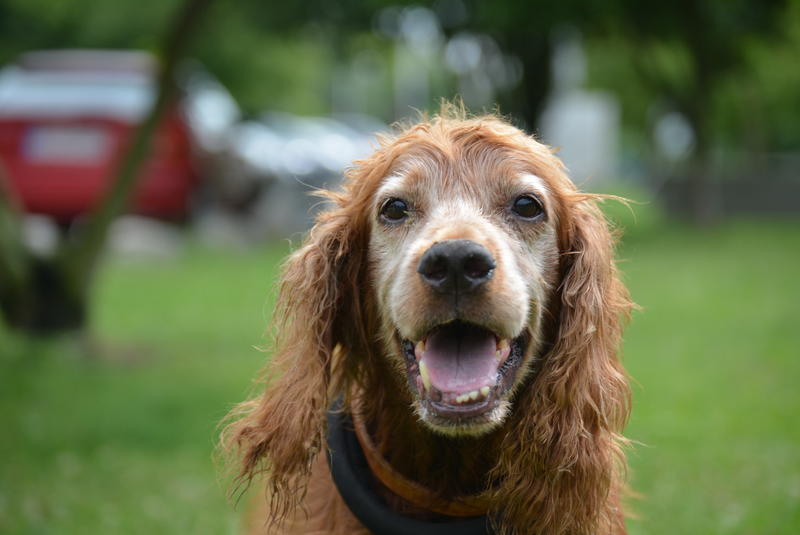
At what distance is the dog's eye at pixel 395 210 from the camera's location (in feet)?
10.6

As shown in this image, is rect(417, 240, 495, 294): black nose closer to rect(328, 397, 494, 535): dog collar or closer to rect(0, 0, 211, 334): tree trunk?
rect(328, 397, 494, 535): dog collar

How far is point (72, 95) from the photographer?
530 inches

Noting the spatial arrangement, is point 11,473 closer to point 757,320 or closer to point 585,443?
point 585,443

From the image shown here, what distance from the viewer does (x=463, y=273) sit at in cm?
280

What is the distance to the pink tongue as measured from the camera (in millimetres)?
2858

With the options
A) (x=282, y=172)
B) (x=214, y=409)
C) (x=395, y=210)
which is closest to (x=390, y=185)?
(x=395, y=210)

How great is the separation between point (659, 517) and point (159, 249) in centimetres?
1005

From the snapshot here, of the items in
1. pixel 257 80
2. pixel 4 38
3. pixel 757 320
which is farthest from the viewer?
pixel 257 80

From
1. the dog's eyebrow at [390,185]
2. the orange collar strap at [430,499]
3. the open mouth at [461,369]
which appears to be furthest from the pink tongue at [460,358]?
the dog's eyebrow at [390,185]

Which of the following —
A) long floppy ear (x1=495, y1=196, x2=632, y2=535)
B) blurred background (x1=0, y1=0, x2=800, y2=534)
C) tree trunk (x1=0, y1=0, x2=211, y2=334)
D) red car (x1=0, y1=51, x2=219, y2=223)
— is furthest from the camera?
red car (x1=0, y1=51, x2=219, y2=223)

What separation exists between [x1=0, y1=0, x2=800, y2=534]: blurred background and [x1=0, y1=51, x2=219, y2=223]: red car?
0.10 feet

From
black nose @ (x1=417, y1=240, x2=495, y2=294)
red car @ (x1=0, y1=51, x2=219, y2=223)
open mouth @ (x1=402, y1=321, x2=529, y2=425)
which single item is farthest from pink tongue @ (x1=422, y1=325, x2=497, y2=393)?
red car @ (x1=0, y1=51, x2=219, y2=223)

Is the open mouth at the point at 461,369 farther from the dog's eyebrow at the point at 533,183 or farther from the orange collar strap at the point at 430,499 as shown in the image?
the dog's eyebrow at the point at 533,183

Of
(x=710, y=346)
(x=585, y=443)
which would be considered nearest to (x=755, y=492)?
(x=585, y=443)
